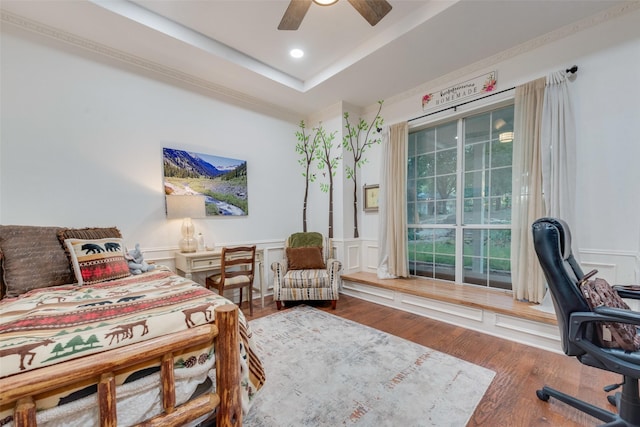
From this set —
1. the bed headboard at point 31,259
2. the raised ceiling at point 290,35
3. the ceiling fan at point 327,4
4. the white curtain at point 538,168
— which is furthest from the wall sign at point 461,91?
the bed headboard at point 31,259

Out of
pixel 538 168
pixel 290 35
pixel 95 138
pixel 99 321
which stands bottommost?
pixel 99 321

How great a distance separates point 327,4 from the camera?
1792mm

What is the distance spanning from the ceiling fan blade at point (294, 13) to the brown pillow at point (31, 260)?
2.42m

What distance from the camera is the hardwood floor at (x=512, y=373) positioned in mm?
1468

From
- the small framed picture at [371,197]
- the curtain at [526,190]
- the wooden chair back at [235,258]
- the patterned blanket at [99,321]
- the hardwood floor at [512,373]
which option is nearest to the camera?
the patterned blanket at [99,321]

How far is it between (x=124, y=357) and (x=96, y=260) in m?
1.45

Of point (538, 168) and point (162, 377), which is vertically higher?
point (538, 168)

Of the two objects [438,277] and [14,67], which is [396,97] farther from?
[14,67]

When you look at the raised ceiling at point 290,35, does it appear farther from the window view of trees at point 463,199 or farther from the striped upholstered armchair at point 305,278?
the striped upholstered armchair at point 305,278

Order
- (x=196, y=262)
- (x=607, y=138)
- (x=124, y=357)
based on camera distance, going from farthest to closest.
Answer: (x=196, y=262)
(x=607, y=138)
(x=124, y=357)

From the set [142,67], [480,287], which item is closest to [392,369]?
[480,287]

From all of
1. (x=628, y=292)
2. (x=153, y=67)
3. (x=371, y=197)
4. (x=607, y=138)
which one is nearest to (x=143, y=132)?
(x=153, y=67)

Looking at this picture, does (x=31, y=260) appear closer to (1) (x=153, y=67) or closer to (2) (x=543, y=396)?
(1) (x=153, y=67)

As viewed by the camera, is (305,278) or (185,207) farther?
(305,278)
